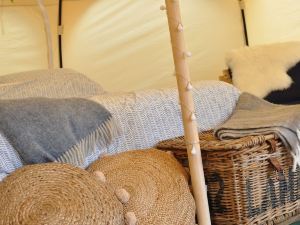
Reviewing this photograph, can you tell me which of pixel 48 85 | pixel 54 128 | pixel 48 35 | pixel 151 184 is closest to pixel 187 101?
pixel 151 184

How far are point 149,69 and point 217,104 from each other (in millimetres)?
1162

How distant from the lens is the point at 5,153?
1120 millimetres

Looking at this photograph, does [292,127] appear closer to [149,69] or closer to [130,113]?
[130,113]

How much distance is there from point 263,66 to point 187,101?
1529 mm

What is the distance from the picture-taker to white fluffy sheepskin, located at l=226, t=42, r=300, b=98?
243 cm

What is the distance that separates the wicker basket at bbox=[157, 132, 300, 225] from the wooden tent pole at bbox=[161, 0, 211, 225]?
168 mm

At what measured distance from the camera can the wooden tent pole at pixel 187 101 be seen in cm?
108

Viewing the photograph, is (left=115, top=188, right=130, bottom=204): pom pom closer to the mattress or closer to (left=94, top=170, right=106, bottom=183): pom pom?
(left=94, top=170, right=106, bottom=183): pom pom

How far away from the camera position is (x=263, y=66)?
251cm

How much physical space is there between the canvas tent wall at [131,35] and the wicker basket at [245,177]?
1.40m

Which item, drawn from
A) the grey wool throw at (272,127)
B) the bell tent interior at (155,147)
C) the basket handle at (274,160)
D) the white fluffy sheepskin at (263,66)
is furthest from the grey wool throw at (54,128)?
the white fluffy sheepskin at (263,66)

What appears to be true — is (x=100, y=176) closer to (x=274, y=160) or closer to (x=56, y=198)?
(x=56, y=198)

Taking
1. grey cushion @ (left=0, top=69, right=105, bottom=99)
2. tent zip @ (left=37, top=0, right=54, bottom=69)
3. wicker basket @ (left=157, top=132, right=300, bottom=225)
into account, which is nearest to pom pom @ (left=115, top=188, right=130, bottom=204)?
wicker basket @ (left=157, top=132, right=300, bottom=225)

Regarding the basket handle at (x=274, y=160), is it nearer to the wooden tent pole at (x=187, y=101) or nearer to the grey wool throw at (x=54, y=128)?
the wooden tent pole at (x=187, y=101)
